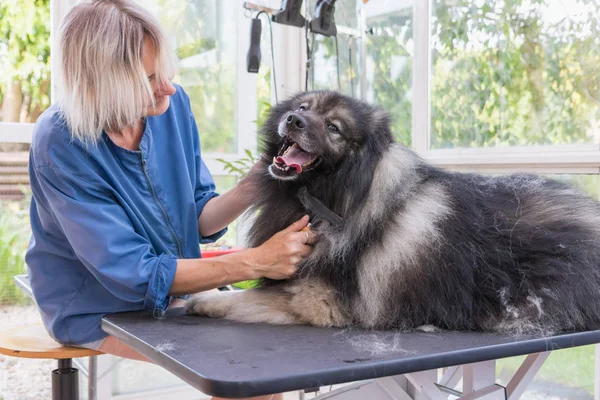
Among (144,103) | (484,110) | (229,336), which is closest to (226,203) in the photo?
(144,103)

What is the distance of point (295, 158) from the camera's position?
1.58m

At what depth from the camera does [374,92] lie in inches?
138

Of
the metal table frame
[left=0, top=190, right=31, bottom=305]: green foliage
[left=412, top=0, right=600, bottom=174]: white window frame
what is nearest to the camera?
the metal table frame

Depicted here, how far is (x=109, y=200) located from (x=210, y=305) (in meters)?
0.39

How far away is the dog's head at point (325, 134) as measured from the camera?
1.53m

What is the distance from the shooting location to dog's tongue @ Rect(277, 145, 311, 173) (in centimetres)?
155

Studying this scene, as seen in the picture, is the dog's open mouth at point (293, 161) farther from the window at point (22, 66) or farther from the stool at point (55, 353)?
the window at point (22, 66)

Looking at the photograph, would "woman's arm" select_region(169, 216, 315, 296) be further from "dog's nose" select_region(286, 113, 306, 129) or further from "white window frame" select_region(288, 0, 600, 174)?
"white window frame" select_region(288, 0, 600, 174)

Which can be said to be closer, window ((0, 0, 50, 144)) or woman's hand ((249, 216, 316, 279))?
woman's hand ((249, 216, 316, 279))

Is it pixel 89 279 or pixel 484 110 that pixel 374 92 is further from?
pixel 89 279

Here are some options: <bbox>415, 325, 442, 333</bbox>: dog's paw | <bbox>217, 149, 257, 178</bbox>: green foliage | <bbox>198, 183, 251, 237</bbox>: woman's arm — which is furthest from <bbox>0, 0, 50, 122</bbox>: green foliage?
<bbox>415, 325, 442, 333</bbox>: dog's paw

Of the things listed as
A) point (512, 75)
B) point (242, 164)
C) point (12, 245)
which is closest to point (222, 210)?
point (242, 164)

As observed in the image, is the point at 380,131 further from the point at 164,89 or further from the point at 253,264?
the point at 164,89

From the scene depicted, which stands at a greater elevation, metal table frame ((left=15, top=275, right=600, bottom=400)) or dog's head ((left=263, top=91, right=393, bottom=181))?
dog's head ((left=263, top=91, right=393, bottom=181))
